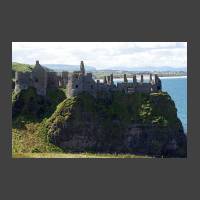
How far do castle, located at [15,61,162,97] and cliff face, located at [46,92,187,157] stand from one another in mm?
666

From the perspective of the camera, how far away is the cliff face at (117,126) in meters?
83.2

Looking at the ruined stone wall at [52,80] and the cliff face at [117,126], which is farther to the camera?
the ruined stone wall at [52,80]

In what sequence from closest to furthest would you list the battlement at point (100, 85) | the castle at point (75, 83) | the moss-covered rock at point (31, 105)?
the battlement at point (100, 85), the castle at point (75, 83), the moss-covered rock at point (31, 105)

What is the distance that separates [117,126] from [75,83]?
5382mm

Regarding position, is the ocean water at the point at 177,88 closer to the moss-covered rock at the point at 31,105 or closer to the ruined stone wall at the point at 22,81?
the moss-covered rock at the point at 31,105

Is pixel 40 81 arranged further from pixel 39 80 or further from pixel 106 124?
pixel 106 124

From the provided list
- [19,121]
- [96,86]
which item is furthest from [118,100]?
[19,121]

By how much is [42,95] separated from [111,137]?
7688 mm

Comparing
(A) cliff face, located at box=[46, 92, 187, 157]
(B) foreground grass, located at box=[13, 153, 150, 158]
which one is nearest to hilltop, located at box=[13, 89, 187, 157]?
(A) cliff face, located at box=[46, 92, 187, 157]

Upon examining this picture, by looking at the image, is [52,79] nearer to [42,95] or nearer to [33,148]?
[42,95]

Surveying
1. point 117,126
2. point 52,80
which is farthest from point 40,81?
point 117,126

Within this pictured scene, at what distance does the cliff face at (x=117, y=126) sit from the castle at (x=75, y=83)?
666 mm

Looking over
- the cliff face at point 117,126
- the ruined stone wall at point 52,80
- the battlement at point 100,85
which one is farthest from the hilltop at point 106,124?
the ruined stone wall at point 52,80

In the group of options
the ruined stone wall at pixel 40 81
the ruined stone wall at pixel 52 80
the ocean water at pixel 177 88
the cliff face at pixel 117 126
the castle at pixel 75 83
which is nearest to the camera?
the cliff face at pixel 117 126
